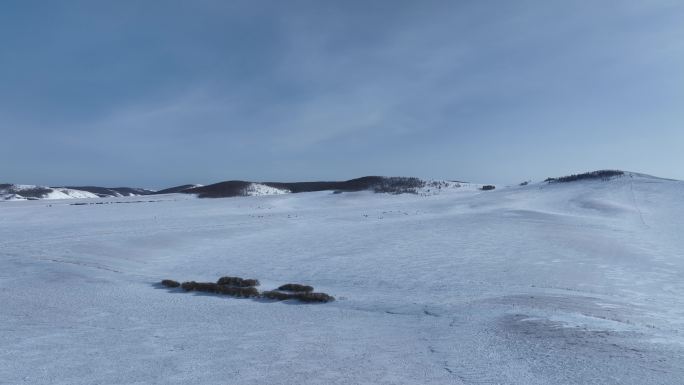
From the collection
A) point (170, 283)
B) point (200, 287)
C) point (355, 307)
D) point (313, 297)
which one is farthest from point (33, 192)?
point (355, 307)

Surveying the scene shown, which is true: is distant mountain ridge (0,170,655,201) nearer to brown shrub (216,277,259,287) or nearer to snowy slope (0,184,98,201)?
snowy slope (0,184,98,201)

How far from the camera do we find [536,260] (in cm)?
1633

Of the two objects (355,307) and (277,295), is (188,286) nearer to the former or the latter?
(277,295)

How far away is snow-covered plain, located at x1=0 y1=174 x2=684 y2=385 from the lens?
630 centimetres

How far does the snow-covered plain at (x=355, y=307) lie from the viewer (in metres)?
6.30

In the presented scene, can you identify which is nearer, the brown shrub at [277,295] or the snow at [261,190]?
the brown shrub at [277,295]

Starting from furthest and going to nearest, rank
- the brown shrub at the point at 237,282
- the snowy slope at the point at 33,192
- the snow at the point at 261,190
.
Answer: the snowy slope at the point at 33,192
the snow at the point at 261,190
the brown shrub at the point at 237,282

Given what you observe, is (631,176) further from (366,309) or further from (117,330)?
(117,330)

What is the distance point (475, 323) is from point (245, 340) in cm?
443

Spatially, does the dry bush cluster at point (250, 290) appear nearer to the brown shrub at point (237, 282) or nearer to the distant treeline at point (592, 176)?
the brown shrub at point (237, 282)

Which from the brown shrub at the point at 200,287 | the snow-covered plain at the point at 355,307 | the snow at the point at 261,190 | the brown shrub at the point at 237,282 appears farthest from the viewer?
the snow at the point at 261,190

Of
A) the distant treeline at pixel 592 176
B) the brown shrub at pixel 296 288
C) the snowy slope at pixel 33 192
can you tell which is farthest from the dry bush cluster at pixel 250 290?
the snowy slope at pixel 33 192

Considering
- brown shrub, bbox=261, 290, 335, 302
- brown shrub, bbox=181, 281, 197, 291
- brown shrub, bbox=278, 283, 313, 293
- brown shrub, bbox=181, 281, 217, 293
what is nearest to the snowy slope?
brown shrub, bbox=181, 281, 197, 291

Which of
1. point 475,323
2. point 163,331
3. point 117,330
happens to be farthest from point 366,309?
point 117,330
